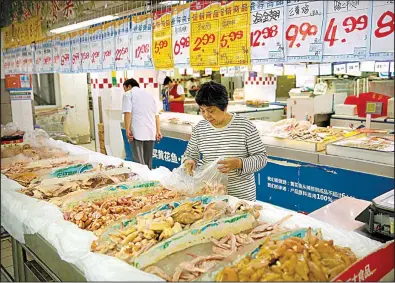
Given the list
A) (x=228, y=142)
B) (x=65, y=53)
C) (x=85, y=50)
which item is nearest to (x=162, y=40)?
(x=228, y=142)

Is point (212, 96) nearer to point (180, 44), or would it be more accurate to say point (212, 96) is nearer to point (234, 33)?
point (234, 33)

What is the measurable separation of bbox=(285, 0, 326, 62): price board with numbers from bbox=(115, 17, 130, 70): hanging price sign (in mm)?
2152

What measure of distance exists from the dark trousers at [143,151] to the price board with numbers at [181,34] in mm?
3230

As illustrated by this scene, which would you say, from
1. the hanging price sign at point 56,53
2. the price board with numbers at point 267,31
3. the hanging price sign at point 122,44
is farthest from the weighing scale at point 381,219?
the hanging price sign at point 56,53

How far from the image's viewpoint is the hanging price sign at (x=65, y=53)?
224 inches

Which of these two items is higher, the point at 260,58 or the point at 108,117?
the point at 260,58

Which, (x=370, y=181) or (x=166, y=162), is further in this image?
(x=166, y=162)

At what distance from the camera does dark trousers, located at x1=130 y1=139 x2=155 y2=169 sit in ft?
22.6

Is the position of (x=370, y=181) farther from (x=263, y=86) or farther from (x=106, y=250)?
(x=263, y=86)

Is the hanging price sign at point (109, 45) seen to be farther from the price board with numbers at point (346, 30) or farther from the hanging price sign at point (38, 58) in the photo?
the price board with numbers at point (346, 30)

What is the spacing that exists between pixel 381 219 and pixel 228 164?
117 cm

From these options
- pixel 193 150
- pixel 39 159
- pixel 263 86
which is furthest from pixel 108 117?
pixel 193 150

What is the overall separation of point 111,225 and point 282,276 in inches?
46.6

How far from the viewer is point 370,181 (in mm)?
4129
